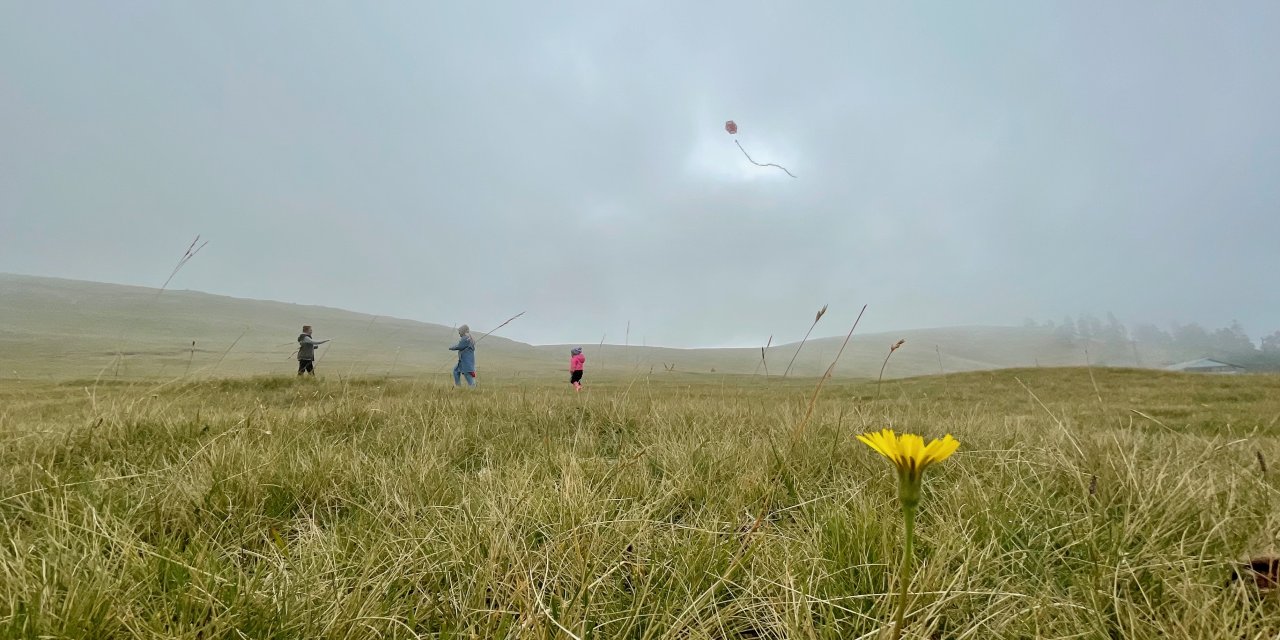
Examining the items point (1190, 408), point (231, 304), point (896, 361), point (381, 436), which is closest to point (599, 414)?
point (381, 436)

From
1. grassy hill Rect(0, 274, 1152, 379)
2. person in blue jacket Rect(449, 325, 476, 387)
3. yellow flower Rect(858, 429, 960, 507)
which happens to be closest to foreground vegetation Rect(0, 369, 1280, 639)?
yellow flower Rect(858, 429, 960, 507)

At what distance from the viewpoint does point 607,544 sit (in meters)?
1.52

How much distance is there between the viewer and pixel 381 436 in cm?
331

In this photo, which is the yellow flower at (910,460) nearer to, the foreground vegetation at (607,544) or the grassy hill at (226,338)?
the foreground vegetation at (607,544)

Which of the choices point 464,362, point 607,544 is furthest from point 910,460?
point 464,362

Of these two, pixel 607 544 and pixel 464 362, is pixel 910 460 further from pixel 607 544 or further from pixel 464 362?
pixel 464 362

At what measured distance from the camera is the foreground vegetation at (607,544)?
1127 millimetres

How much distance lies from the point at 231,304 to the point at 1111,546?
91.6 m

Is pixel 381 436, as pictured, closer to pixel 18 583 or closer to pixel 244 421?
pixel 244 421

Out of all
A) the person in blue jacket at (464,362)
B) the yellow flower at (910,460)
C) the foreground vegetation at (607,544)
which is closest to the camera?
the yellow flower at (910,460)

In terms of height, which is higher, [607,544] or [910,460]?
[910,460]

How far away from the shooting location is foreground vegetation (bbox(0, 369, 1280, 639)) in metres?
1.13

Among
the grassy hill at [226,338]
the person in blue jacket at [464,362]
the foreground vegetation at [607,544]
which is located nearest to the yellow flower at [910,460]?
the foreground vegetation at [607,544]

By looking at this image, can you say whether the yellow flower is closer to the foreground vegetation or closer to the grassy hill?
the foreground vegetation
